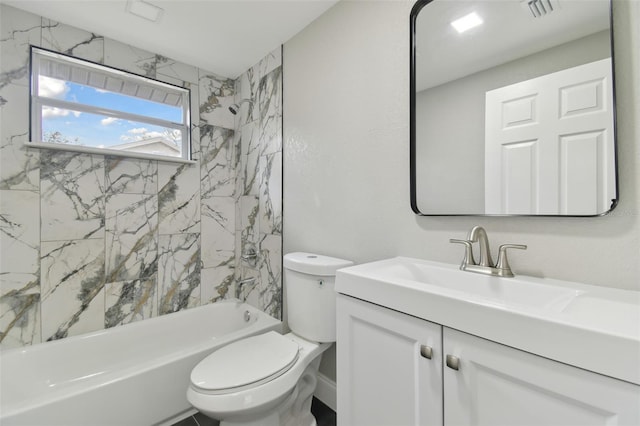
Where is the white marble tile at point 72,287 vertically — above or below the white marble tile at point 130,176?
below

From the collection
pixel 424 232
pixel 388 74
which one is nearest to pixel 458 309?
pixel 424 232

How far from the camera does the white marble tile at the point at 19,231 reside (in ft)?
5.37

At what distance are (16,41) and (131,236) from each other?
1.34m

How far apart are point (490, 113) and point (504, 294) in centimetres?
68

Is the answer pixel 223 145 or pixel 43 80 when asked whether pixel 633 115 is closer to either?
pixel 223 145

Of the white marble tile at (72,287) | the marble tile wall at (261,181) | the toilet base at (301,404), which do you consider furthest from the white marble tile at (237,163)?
the toilet base at (301,404)

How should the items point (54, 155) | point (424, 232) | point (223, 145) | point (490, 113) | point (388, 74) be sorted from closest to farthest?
point (490, 113)
point (424, 232)
point (388, 74)
point (54, 155)
point (223, 145)

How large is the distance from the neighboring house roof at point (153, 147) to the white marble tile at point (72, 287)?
0.71 m

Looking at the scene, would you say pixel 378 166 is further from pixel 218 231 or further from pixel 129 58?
pixel 129 58

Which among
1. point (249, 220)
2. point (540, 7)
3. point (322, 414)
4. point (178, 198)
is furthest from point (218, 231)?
point (540, 7)

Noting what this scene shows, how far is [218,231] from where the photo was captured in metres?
2.51

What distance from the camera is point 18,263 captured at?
5.49 feet

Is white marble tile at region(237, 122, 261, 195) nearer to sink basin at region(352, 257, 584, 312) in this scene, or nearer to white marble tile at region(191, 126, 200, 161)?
white marble tile at region(191, 126, 200, 161)

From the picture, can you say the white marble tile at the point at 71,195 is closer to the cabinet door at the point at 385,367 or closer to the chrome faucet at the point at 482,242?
the cabinet door at the point at 385,367
